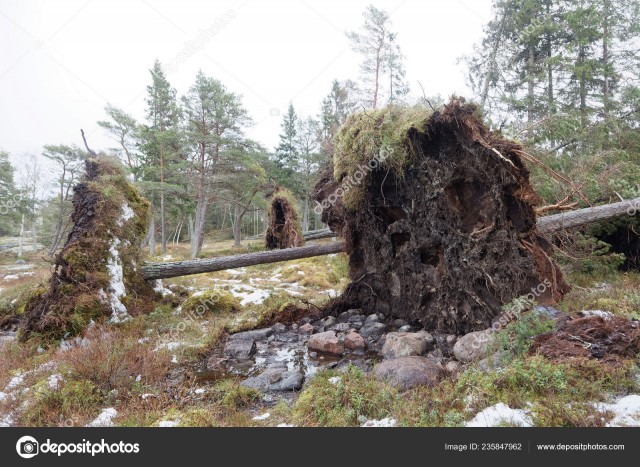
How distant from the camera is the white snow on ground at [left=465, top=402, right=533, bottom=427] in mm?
2742

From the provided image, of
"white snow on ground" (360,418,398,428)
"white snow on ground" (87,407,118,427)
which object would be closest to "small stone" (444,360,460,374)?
"white snow on ground" (360,418,398,428)

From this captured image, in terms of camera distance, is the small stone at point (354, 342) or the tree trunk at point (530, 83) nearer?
the small stone at point (354, 342)

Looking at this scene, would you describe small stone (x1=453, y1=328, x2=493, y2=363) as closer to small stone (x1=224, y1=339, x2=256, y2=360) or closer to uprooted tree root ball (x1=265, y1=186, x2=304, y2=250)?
small stone (x1=224, y1=339, x2=256, y2=360)

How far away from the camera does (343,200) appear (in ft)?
25.1

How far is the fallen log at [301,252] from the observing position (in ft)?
23.7

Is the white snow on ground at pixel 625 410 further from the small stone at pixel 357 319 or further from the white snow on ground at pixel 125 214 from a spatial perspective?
the white snow on ground at pixel 125 214

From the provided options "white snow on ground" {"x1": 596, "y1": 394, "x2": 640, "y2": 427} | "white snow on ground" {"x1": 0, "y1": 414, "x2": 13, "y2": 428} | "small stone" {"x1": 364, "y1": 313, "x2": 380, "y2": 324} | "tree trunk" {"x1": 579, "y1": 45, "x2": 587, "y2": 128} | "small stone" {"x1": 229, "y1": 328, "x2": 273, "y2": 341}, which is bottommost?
"small stone" {"x1": 229, "y1": 328, "x2": 273, "y2": 341}

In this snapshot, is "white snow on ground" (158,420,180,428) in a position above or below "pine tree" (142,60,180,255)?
below

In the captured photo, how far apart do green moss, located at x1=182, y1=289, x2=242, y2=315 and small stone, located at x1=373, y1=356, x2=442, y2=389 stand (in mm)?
5560

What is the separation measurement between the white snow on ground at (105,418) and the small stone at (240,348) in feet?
7.52

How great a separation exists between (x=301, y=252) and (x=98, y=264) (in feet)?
16.3

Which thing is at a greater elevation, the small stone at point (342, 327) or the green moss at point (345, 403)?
the green moss at point (345, 403)

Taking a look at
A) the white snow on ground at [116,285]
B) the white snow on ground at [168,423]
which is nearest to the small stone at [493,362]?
the white snow on ground at [168,423]
